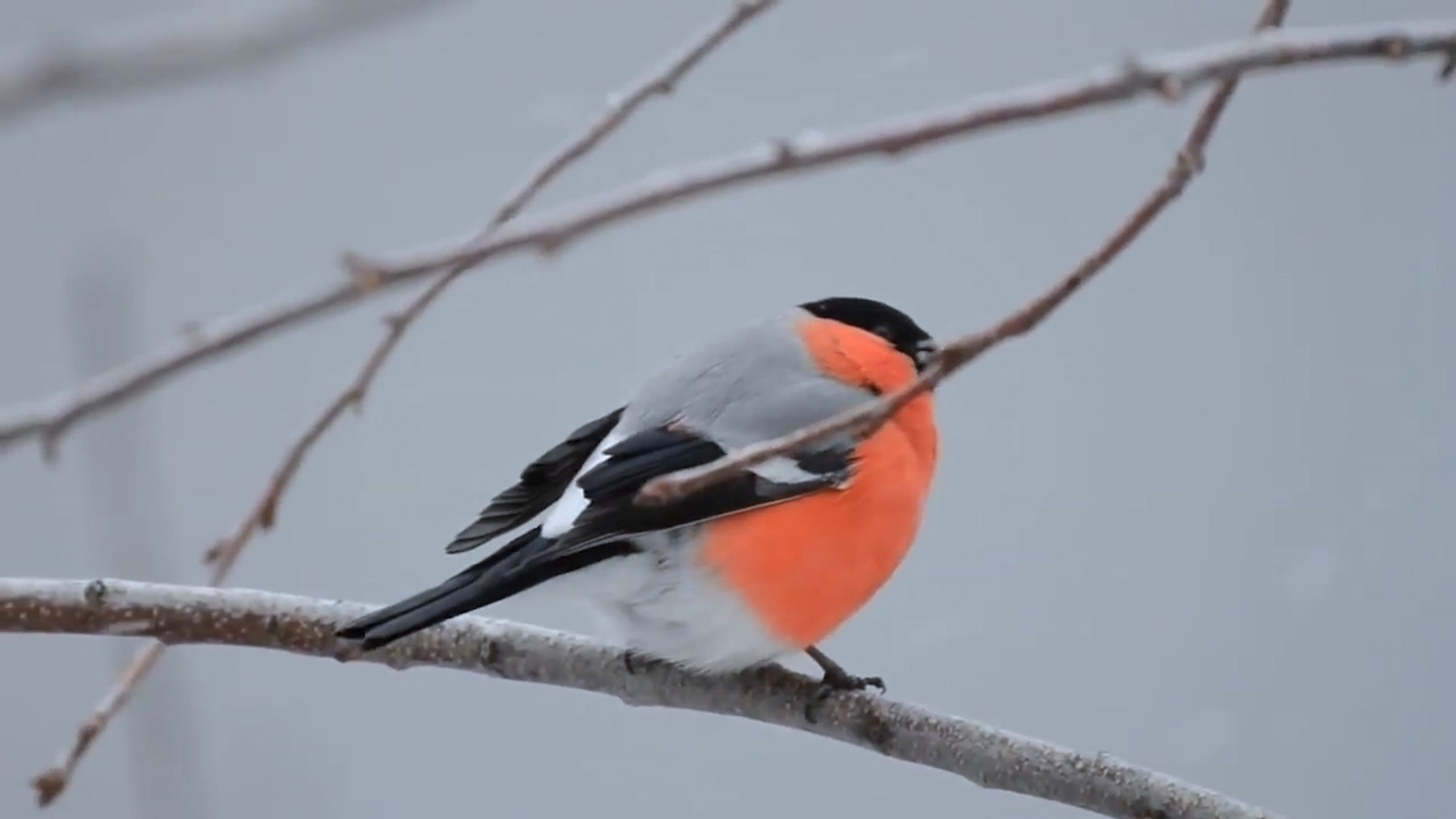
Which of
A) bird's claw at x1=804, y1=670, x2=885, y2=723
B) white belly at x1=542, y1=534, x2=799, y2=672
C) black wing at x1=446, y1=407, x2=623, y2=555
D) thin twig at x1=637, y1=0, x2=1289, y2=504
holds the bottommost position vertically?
bird's claw at x1=804, y1=670, x2=885, y2=723

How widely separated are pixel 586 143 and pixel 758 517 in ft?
0.95

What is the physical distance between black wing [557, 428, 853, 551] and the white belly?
3cm

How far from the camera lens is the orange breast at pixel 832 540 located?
3.02 feet

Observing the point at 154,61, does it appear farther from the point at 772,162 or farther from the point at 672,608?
the point at 672,608

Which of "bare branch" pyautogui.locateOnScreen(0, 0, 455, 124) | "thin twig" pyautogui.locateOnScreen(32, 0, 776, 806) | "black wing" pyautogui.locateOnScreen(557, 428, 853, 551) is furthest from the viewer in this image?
"black wing" pyautogui.locateOnScreen(557, 428, 853, 551)

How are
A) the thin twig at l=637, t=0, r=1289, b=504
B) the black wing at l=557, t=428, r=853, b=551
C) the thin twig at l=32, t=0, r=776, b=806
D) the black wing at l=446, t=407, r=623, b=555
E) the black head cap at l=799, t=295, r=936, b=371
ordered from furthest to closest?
the black head cap at l=799, t=295, r=936, b=371 < the black wing at l=446, t=407, r=623, b=555 < the black wing at l=557, t=428, r=853, b=551 < the thin twig at l=32, t=0, r=776, b=806 < the thin twig at l=637, t=0, r=1289, b=504

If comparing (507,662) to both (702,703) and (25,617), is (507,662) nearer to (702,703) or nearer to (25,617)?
(702,703)

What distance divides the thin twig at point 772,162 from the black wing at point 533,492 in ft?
2.21

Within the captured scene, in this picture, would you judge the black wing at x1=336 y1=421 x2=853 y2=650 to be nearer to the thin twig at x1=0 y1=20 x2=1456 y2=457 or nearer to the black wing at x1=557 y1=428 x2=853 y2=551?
the black wing at x1=557 y1=428 x2=853 y2=551

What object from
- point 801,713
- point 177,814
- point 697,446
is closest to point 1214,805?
point 801,713

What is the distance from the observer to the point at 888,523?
984 mm

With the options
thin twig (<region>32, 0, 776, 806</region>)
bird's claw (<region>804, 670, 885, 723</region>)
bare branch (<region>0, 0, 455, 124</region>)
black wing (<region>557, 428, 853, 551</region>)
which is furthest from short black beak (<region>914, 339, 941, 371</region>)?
bare branch (<region>0, 0, 455, 124</region>)

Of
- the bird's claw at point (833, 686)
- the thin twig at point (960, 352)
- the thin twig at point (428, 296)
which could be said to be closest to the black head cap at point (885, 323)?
the bird's claw at point (833, 686)

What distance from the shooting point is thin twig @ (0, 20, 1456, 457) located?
31 centimetres
